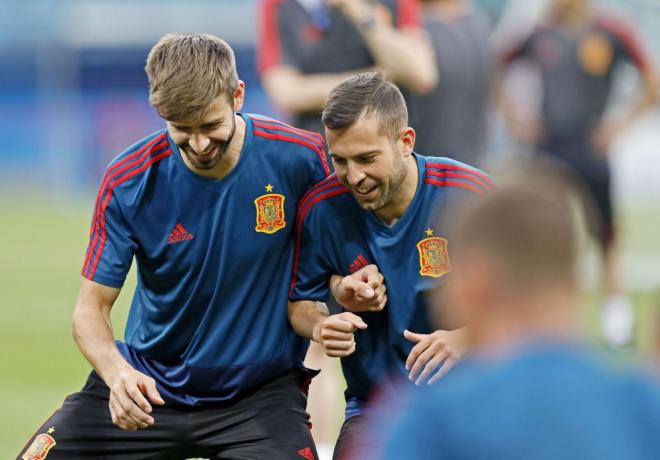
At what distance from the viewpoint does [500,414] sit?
221 centimetres

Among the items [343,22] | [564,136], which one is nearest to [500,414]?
[343,22]

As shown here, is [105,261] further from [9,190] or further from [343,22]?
[9,190]

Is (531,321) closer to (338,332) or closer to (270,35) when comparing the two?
(338,332)

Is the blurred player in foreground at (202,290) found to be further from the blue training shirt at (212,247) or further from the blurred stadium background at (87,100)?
the blurred stadium background at (87,100)

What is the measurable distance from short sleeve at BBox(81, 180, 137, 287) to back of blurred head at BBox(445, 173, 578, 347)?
2.53 metres

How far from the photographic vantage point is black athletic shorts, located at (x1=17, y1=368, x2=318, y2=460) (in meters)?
4.61

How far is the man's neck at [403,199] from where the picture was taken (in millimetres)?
4547

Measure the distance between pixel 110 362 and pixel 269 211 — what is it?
0.83m

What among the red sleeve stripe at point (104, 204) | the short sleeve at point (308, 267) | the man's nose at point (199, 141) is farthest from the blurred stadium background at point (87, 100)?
the man's nose at point (199, 141)

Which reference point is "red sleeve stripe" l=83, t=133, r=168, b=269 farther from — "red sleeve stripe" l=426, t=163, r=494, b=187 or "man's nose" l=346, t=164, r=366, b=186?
"red sleeve stripe" l=426, t=163, r=494, b=187

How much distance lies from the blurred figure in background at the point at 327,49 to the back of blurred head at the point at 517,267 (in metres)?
4.03

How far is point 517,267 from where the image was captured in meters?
2.36

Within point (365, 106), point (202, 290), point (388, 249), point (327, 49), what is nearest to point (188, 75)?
point (365, 106)

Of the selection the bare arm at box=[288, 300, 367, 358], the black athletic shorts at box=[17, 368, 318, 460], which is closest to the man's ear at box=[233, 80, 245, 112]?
the bare arm at box=[288, 300, 367, 358]
